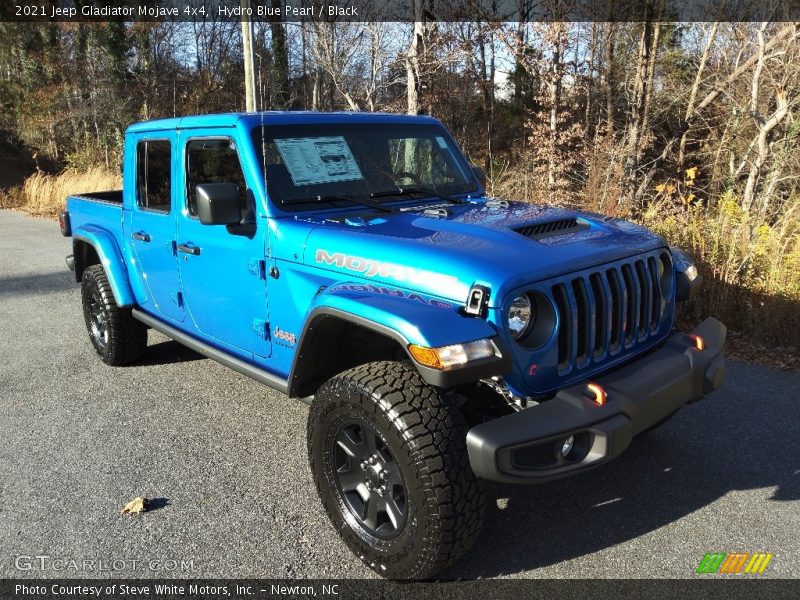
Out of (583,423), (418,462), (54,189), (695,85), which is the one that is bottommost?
(54,189)

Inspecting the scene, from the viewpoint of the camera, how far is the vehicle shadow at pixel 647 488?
2797mm

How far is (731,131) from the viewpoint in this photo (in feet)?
39.2

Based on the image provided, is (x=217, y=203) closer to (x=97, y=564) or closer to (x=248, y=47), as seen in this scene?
(x=97, y=564)

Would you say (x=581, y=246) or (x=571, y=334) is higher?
(x=581, y=246)

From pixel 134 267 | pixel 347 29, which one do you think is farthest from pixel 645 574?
pixel 347 29

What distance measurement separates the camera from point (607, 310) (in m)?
2.76

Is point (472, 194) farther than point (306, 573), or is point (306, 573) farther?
point (472, 194)

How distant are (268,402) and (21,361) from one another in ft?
7.84

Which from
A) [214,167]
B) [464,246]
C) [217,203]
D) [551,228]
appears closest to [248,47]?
[214,167]

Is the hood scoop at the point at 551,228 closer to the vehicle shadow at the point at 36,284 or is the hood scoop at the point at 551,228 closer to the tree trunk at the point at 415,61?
the vehicle shadow at the point at 36,284

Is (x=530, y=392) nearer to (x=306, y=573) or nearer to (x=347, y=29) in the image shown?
(x=306, y=573)

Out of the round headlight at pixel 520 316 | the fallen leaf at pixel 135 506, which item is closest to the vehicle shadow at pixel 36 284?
the fallen leaf at pixel 135 506

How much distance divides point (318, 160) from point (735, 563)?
2.80 metres

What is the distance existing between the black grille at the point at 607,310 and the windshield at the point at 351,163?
1323 mm
